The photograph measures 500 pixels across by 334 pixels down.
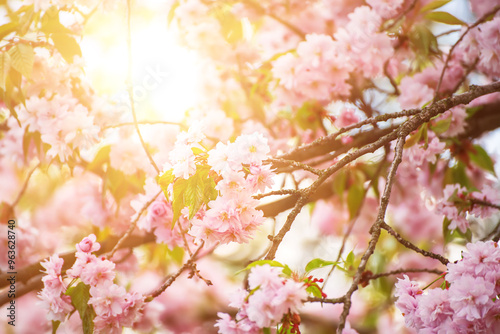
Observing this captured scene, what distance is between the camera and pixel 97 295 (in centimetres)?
101

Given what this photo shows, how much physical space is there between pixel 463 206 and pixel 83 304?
1.13m

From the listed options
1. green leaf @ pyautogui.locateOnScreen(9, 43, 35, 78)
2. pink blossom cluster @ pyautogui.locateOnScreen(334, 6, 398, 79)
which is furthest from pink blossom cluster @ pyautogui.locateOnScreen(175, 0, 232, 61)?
green leaf @ pyautogui.locateOnScreen(9, 43, 35, 78)

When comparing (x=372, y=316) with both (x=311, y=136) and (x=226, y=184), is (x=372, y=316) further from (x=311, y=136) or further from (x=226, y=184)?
(x=226, y=184)

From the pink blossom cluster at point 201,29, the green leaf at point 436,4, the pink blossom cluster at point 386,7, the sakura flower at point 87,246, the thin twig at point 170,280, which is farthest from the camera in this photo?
the pink blossom cluster at point 201,29

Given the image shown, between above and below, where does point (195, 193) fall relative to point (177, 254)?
below

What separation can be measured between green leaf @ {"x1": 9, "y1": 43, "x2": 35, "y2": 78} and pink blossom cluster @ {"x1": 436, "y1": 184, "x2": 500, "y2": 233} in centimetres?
130

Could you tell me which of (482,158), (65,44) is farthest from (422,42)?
(65,44)

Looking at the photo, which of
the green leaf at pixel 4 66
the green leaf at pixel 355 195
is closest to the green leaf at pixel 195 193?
the green leaf at pixel 4 66

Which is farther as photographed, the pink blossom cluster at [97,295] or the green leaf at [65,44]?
the green leaf at [65,44]

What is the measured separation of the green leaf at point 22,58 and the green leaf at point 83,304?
619 millimetres

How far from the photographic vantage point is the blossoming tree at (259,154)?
0.89 m

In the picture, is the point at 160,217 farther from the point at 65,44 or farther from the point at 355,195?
the point at 355,195

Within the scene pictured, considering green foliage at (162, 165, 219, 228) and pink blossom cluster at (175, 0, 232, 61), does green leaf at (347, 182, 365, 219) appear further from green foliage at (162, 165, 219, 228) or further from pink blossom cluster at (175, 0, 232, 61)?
green foliage at (162, 165, 219, 228)

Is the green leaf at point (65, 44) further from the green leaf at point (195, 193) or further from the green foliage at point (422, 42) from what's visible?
the green foliage at point (422, 42)
